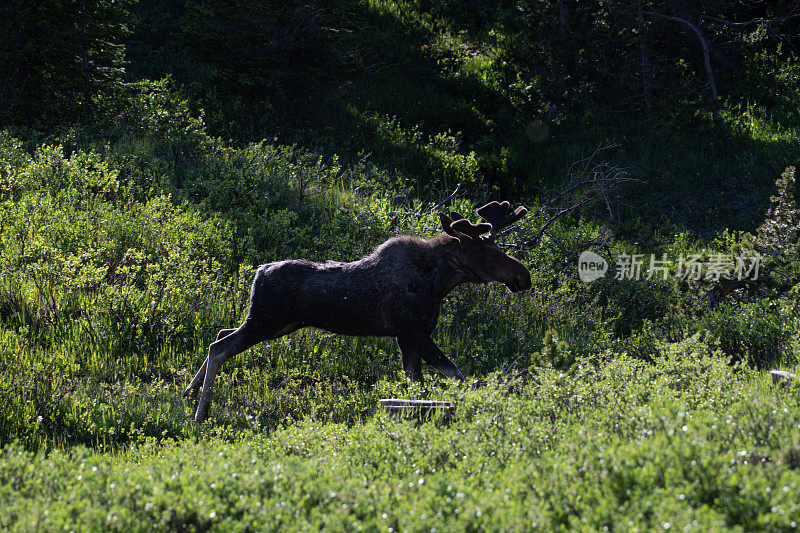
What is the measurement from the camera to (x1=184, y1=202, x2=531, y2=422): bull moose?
7160 millimetres

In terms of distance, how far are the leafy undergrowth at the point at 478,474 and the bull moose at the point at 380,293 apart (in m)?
1.19

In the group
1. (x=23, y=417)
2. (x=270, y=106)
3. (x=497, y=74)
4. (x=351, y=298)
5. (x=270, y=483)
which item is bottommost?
(x=23, y=417)

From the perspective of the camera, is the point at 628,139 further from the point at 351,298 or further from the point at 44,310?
the point at 44,310

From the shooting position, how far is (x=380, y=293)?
285 inches

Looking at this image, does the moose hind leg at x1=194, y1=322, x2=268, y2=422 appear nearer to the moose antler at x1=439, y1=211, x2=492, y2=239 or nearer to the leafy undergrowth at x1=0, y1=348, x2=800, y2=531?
the leafy undergrowth at x1=0, y1=348, x2=800, y2=531

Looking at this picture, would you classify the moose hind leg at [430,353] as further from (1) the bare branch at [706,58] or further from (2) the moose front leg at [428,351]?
(1) the bare branch at [706,58]

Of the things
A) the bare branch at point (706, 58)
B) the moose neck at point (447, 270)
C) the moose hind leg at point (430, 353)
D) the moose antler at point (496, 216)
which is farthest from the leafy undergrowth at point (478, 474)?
the bare branch at point (706, 58)

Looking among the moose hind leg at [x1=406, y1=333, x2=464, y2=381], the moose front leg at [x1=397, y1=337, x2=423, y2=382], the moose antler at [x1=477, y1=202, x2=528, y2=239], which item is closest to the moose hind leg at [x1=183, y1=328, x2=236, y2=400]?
the moose front leg at [x1=397, y1=337, x2=423, y2=382]

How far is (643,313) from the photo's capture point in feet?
36.3

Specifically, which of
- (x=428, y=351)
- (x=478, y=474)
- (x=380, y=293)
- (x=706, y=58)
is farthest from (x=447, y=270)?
(x=706, y=58)

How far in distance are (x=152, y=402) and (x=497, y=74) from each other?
1586 cm

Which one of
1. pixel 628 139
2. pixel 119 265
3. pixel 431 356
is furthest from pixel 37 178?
pixel 628 139

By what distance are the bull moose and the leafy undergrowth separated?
1.19m

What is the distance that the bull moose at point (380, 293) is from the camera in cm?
716
